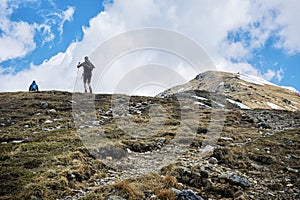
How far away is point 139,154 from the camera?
51.9ft

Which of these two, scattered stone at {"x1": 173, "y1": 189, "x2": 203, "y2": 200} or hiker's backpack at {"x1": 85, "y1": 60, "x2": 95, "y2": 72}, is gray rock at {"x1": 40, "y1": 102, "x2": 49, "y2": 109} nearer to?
hiker's backpack at {"x1": 85, "y1": 60, "x2": 95, "y2": 72}

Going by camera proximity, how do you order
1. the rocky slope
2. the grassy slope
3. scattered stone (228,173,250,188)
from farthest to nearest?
scattered stone (228,173,250,188) → the rocky slope → the grassy slope

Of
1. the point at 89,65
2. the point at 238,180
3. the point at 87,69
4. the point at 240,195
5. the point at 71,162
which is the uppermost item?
the point at 89,65

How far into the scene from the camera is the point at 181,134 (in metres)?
19.9

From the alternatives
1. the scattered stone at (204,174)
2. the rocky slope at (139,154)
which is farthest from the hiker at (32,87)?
the scattered stone at (204,174)

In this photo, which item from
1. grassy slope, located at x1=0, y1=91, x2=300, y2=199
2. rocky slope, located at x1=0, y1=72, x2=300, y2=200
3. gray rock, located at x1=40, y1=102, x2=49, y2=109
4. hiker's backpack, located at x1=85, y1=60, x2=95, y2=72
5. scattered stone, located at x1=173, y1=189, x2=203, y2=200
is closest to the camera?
scattered stone, located at x1=173, y1=189, x2=203, y2=200

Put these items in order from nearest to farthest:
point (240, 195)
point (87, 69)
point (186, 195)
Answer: point (186, 195), point (240, 195), point (87, 69)

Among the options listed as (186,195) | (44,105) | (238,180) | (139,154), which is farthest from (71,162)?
(44,105)

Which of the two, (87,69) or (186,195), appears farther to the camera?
(87,69)

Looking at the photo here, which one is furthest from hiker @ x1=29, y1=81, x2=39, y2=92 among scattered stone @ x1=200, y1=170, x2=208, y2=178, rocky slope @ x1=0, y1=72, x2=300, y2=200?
scattered stone @ x1=200, y1=170, x2=208, y2=178

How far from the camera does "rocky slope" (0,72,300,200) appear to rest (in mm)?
10492

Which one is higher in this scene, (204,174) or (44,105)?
(44,105)

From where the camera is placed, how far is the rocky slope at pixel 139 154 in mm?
10492

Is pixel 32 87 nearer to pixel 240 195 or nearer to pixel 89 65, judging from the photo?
pixel 89 65
